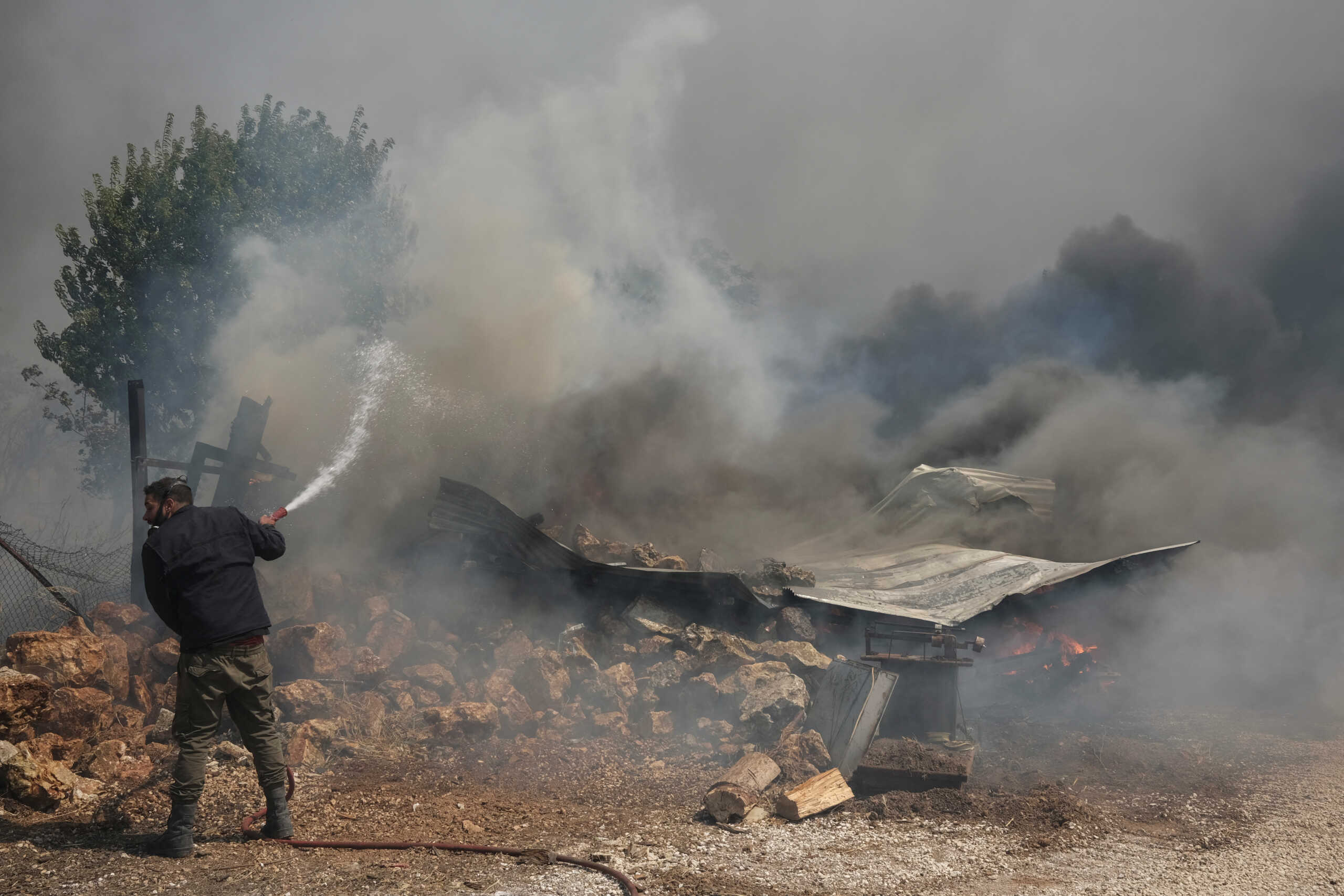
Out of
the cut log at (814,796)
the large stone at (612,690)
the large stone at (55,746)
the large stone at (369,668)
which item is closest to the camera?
the cut log at (814,796)

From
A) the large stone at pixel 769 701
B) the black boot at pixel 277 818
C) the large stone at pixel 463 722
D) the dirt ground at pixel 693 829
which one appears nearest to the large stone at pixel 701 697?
the large stone at pixel 769 701

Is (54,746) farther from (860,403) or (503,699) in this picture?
(860,403)

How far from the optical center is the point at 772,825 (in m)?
5.46

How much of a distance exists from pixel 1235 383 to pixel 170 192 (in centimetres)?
2373

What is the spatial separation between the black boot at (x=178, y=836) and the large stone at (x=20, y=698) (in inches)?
85.2

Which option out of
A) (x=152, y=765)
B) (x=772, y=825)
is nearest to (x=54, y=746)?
(x=152, y=765)

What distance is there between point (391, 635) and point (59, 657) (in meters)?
3.13

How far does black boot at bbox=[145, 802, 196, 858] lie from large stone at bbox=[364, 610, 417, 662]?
4.29 meters

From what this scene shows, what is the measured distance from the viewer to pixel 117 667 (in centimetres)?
715

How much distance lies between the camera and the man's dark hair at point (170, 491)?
4.65 meters

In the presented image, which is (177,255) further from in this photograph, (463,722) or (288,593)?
(463,722)

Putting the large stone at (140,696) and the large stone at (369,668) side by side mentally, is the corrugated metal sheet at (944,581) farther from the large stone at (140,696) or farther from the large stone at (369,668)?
the large stone at (140,696)

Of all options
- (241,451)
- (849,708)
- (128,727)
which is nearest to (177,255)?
(241,451)

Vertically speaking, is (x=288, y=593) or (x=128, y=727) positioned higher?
(x=288, y=593)
